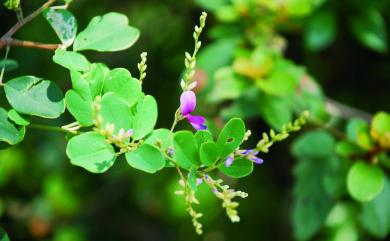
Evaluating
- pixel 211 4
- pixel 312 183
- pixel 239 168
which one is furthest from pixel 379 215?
pixel 239 168

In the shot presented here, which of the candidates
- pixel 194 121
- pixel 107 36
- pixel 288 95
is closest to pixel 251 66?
pixel 288 95

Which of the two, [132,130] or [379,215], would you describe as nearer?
[132,130]

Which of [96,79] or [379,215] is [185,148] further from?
[379,215]

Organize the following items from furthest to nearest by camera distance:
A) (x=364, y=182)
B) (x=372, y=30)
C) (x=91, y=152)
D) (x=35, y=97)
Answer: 1. (x=372, y=30)
2. (x=364, y=182)
3. (x=35, y=97)
4. (x=91, y=152)

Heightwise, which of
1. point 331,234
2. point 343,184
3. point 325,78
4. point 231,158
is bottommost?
point 331,234

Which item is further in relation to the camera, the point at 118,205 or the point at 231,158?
the point at 118,205

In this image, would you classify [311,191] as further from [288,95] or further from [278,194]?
[278,194]
